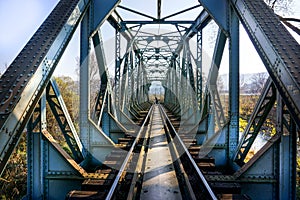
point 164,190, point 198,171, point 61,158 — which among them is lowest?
point 164,190

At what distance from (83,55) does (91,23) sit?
68 cm

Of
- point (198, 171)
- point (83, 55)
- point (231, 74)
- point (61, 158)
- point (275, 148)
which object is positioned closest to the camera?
point (275, 148)

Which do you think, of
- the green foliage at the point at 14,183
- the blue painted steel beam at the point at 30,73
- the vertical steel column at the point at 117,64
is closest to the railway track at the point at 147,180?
the blue painted steel beam at the point at 30,73

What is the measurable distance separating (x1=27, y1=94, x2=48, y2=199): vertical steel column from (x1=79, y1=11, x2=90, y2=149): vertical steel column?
4.91ft

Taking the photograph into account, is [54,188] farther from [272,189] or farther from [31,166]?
[272,189]

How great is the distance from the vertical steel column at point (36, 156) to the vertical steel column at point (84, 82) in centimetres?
150

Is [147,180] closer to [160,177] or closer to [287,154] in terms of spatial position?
[160,177]

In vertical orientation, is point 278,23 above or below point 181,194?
above

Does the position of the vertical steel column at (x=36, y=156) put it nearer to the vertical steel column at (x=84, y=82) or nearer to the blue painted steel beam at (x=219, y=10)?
the vertical steel column at (x=84, y=82)

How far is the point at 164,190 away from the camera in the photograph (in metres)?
4.15

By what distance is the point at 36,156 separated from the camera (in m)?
3.62

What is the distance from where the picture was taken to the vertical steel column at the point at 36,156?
3547 millimetres

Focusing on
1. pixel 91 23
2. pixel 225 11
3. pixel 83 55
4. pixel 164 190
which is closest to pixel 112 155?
pixel 164 190

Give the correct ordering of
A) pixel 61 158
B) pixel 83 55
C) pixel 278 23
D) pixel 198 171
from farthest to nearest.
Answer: pixel 83 55 < pixel 198 171 < pixel 61 158 < pixel 278 23
